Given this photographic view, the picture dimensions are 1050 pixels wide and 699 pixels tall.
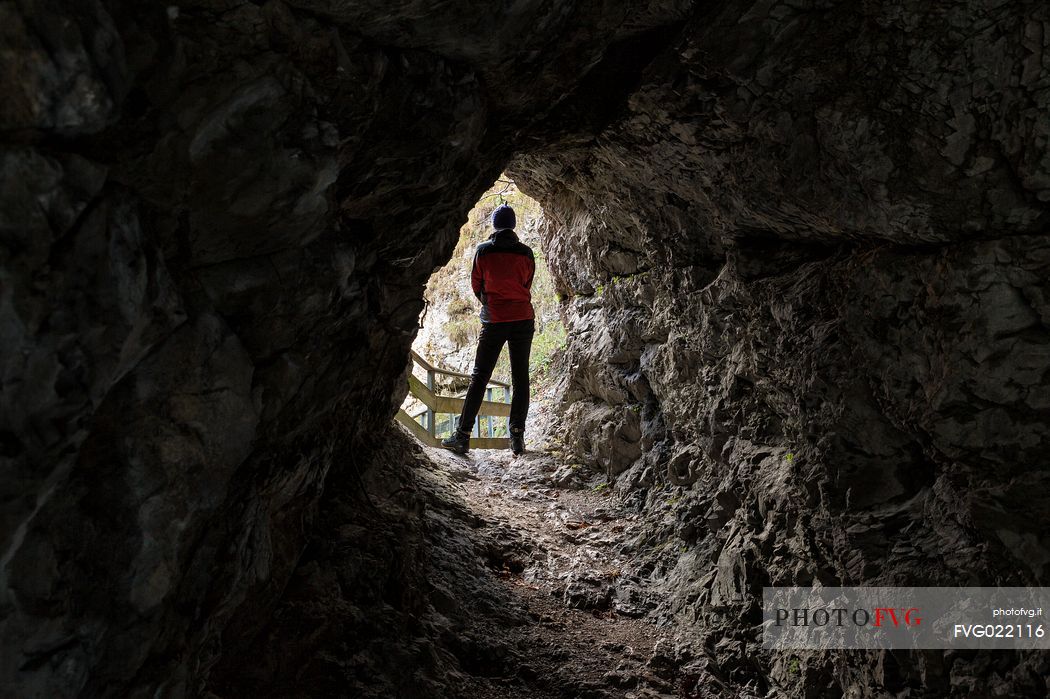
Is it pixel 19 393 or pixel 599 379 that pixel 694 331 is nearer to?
pixel 599 379

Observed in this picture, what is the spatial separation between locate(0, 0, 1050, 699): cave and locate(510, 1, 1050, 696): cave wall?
0.02m

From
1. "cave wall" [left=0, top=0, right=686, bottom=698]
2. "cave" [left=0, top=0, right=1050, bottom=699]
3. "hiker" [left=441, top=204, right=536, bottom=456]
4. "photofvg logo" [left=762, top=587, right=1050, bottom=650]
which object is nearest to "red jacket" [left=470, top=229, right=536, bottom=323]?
"hiker" [left=441, top=204, right=536, bottom=456]

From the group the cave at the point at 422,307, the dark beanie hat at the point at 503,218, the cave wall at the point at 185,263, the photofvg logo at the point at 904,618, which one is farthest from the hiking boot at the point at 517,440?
the cave wall at the point at 185,263

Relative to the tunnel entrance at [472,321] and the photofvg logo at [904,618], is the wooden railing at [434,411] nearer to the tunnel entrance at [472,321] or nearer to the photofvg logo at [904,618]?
the tunnel entrance at [472,321]

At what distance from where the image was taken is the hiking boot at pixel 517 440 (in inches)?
329

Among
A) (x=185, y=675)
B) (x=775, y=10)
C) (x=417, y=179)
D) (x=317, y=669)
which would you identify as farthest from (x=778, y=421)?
(x=185, y=675)

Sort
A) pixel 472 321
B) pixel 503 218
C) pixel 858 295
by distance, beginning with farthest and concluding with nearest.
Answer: pixel 472 321 → pixel 503 218 → pixel 858 295

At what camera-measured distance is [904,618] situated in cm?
393

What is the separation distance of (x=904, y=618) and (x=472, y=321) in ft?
44.4

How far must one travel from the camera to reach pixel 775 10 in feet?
12.7

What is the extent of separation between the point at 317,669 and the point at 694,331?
389 cm

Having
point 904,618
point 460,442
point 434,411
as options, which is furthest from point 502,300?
point 904,618

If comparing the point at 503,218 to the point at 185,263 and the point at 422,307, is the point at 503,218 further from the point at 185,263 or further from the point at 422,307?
the point at 185,263

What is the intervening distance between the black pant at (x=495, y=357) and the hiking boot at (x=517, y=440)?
50cm
